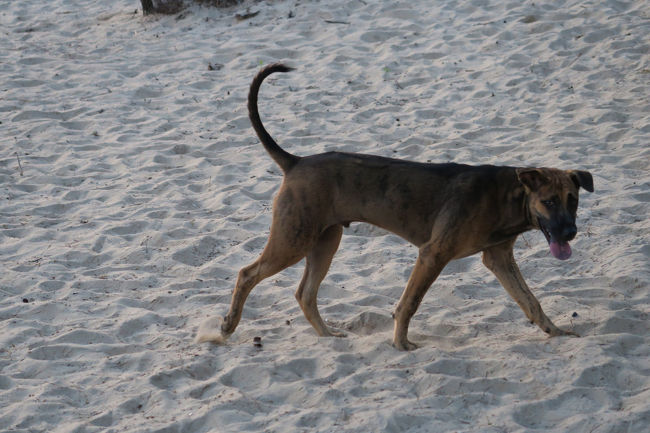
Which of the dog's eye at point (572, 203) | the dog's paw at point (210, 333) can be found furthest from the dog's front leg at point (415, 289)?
the dog's paw at point (210, 333)

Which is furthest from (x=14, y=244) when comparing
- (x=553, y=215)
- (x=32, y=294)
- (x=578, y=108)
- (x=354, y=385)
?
(x=578, y=108)

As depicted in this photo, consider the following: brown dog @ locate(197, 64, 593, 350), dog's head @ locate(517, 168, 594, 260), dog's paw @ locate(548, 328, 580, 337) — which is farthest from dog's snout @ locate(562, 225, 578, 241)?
dog's paw @ locate(548, 328, 580, 337)

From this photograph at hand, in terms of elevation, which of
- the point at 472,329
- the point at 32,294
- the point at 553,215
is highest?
the point at 553,215

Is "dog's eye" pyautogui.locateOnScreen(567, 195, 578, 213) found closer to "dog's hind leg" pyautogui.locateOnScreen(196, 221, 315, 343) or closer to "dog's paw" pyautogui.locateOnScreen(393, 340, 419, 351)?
"dog's paw" pyautogui.locateOnScreen(393, 340, 419, 351)

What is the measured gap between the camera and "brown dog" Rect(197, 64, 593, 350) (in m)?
5.13

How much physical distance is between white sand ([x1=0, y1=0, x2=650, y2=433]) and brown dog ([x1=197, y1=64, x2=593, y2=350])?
14.8 inches

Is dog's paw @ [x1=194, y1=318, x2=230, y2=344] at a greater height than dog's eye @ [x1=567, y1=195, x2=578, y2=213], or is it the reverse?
dog's eye @ [x1=567, y1=195, x2=578, y2=213]

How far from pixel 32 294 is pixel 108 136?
11.2ft

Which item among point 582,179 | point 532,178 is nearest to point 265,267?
point 532,178

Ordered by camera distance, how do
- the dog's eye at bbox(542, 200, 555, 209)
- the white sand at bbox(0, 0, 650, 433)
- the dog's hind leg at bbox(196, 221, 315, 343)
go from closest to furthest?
the white sand at bbox(0, 0, 650, 433) < the dog's eye at bbox(542, 200, 555, 209) < the dog's hind leg at bbox(196, 221, 315, 343)

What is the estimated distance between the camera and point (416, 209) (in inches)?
208

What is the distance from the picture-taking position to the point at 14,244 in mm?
6934

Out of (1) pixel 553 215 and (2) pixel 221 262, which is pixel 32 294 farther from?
(1) pixel 553 215

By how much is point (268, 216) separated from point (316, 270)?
73.7 inches
